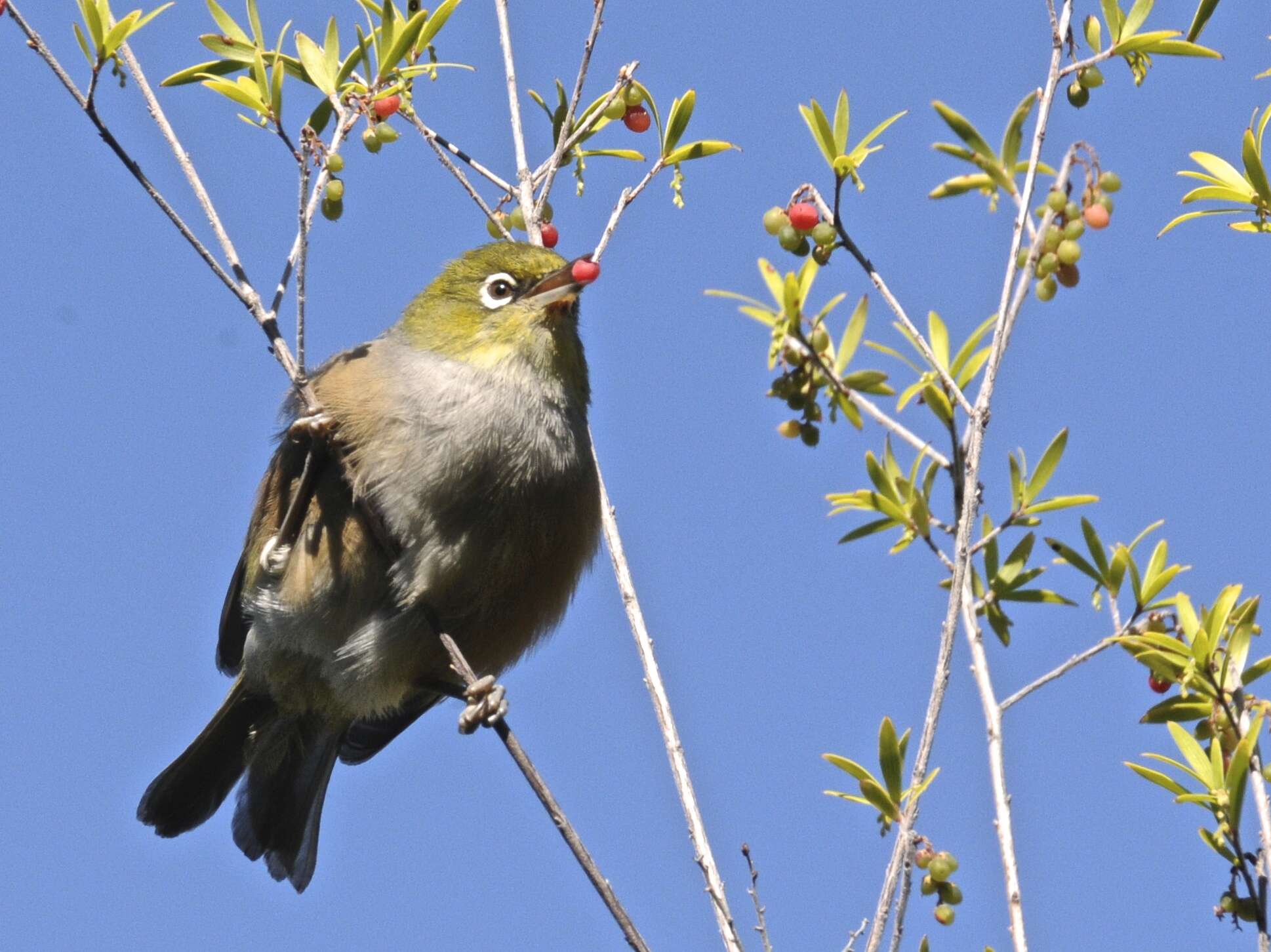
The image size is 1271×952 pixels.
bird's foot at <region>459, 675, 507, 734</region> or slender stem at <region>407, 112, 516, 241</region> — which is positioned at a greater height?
slender stem at <region>407, 112, 516, 241</region>

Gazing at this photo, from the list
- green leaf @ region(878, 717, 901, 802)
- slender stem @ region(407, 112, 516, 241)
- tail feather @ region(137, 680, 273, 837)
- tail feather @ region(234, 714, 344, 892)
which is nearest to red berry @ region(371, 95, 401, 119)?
slender stem @ region(407, 112, 516, 241)

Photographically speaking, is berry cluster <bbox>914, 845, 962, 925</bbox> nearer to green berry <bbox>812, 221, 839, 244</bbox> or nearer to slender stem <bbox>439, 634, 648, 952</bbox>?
slender stem <bbox>439, 634, 648, 952</bbox>

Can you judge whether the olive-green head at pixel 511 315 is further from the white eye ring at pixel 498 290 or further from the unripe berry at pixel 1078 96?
the unripe berry at pixel 1078 96

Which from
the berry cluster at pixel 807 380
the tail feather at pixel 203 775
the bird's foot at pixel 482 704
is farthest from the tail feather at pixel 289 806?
the berry cluster at pixel 807 380

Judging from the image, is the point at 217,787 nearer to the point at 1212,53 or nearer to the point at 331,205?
the point at 331,205

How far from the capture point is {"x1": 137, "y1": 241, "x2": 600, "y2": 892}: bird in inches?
214

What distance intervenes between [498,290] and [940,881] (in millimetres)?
3457

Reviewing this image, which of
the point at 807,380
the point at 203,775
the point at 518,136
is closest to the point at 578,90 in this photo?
the point at 518,136

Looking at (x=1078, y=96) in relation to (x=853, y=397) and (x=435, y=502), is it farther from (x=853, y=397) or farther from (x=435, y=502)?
(x=435, y=502)

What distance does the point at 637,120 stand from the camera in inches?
210

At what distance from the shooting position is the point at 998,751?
10.4 feet

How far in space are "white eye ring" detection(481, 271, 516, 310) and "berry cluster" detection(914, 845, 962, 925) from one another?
3275 millimetres

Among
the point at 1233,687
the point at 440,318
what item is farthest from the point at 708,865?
the point at 440,318

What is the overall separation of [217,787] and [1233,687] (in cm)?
518
